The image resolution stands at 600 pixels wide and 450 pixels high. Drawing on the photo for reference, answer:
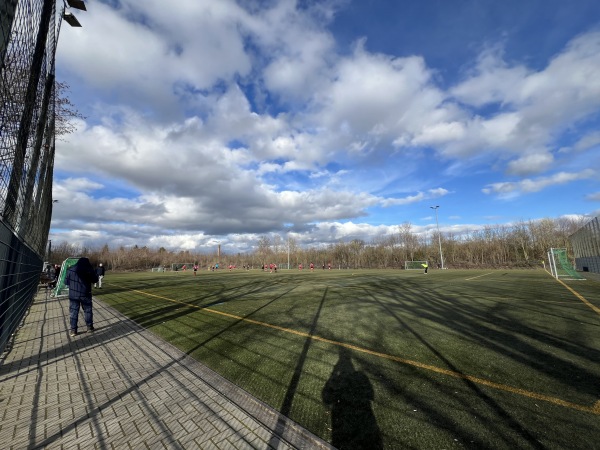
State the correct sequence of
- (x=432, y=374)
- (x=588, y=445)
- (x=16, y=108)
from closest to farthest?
1. (x=588, y=445)
2. (x=432, y=374)
3. (x=16, y=108)

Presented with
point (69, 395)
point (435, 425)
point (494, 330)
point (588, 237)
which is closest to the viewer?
point (435, 425)

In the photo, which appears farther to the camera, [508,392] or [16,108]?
[16,108]

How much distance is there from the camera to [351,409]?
3.36m

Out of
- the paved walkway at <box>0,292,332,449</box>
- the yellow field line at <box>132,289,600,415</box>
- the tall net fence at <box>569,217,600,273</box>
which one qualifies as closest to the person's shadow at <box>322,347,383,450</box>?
the paved walkway at <box>0,292,332,449</box>

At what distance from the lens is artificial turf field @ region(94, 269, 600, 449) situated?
2.92 m

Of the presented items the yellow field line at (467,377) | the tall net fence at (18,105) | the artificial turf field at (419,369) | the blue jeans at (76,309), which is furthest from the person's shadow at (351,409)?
the blue jeans at (76,309)

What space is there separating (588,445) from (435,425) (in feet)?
4.40

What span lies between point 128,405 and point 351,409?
2.92 metres

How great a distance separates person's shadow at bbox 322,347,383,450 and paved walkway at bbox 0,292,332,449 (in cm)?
33

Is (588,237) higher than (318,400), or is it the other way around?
(588,237)

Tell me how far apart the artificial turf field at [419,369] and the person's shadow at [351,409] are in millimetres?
14

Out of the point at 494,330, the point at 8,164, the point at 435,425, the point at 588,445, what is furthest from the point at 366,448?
the point at 8,164

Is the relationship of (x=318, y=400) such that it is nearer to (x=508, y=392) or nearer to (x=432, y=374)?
(x=432, y=374)

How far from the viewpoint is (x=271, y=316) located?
8703 mm
